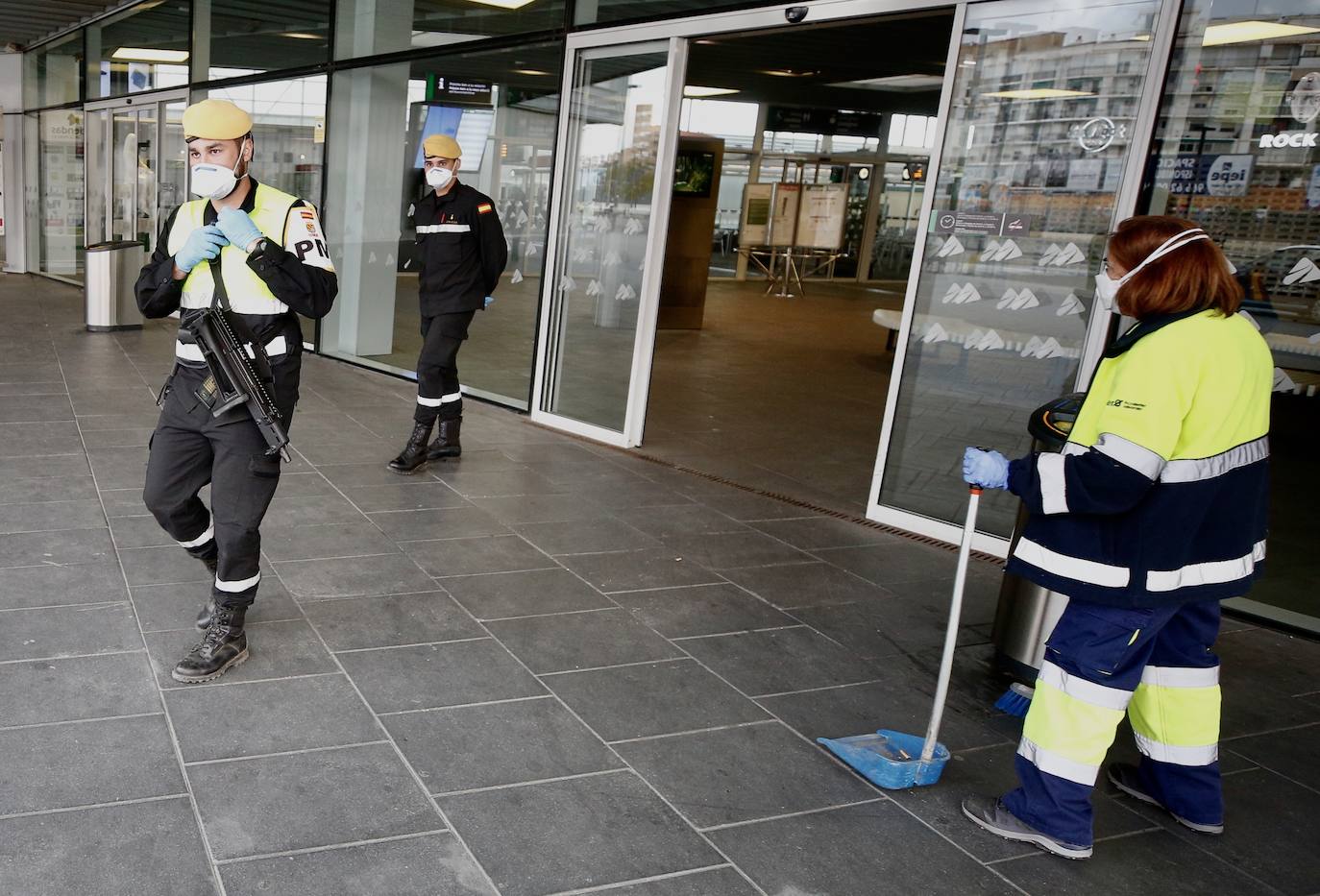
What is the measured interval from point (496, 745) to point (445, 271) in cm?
363

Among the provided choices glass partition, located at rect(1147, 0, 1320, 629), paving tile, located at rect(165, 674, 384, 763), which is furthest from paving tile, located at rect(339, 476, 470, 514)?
glass partition, located at rect(1147, 0, 1320, 629)

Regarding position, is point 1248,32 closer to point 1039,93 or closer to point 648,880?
point 1039,93

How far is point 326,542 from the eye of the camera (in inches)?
189

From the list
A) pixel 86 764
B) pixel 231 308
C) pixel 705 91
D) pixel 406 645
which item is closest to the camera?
pixel 86 764

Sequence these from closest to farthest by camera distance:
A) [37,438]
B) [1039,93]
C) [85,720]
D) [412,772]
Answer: [412,772] → [85,720] → [1039,93] → [37,438]

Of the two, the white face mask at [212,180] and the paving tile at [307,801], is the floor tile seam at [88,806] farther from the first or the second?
the white face mask at [212,180]

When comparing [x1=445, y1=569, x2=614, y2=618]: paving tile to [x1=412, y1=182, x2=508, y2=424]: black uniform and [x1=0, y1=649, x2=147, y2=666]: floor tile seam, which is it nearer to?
[x1=0, y1=649, x2=147, y2=666]: floor tile seam

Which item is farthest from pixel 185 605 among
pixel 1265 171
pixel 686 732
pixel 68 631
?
pixel 1265 171

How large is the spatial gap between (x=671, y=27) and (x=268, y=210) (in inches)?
159

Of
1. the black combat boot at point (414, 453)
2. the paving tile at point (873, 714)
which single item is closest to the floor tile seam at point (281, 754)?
the paving tile at point (873, 714)

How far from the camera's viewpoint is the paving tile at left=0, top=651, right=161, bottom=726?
313cm

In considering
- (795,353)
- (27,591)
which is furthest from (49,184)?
(27,591)

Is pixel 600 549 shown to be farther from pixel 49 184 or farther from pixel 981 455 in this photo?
pixel 49 184

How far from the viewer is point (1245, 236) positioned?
15.3ft
